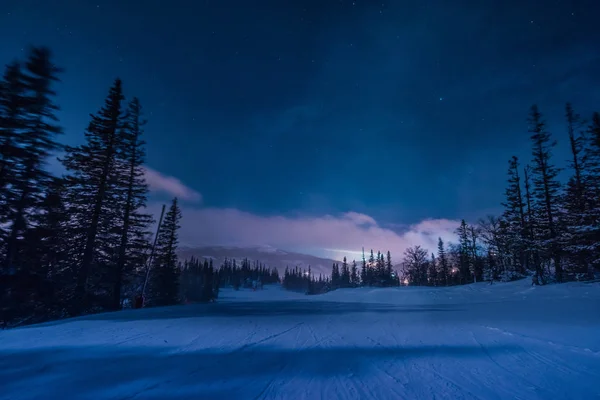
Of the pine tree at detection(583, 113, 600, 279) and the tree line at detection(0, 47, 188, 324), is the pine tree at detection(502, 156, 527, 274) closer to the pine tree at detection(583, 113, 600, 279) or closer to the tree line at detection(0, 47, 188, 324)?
the pine tree at detection(583, 113, 600, 279)

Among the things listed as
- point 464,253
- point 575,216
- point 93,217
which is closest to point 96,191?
point 93,217

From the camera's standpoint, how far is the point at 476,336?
19.6 ft

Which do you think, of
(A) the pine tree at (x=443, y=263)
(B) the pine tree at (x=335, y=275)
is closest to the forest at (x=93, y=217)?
(A) the pine tree at (x=443, y=263)

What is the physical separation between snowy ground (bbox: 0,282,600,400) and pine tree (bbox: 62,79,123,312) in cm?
1183

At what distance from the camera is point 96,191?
17.2 meters

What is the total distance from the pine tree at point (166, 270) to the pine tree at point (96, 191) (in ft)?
33.5

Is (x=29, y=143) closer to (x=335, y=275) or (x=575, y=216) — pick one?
(x=575, y=216)

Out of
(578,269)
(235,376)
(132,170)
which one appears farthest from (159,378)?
(578,269)

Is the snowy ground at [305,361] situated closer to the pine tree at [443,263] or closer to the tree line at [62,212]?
the tree line at [62,212]

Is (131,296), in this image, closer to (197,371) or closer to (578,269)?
(197,371)

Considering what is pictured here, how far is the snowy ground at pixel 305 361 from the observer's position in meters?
3.28

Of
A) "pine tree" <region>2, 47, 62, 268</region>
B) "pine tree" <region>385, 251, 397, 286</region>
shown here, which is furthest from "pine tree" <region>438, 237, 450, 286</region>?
"pine tree" <region>2, 47, 62, 268</region>

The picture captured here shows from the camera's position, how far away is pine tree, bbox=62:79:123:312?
16344 millimetres

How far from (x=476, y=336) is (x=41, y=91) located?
21215 millimetres
